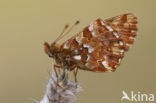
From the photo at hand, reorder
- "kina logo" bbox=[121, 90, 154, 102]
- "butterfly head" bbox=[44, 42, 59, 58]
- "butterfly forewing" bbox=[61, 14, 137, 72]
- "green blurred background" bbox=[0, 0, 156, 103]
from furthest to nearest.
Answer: "green blurred background" bbox=[0, 0, 156, 103] < "kina logo" bbox=[121, 90, 154, 102] < "butterfly forewing" bbox=[61, 14, 137, 72] < "butterfly head" bbox=[44, 42, 59, 58]

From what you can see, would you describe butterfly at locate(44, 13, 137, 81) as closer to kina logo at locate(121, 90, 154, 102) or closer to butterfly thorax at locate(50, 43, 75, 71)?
butterfly thorax at locate(50, 43, 75, 71)

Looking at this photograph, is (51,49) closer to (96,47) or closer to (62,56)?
(62,56)

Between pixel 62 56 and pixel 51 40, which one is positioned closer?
pixel 62 56

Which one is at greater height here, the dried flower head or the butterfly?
the butterfly

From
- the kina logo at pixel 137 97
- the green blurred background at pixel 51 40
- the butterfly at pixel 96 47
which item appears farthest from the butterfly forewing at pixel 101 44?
the kina logo at pixel 137 97

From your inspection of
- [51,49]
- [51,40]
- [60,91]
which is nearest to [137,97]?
[51,40]

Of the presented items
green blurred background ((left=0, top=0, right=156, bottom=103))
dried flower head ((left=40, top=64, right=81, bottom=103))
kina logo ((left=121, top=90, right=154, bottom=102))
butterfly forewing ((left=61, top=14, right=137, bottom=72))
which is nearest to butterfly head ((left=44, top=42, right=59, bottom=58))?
butterfly forewing ((left=61, top=14, right=137, bottom=72))

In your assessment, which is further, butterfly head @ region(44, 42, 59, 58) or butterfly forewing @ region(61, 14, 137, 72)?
butterfly forewing @ region(61, 14, 137, 72)
